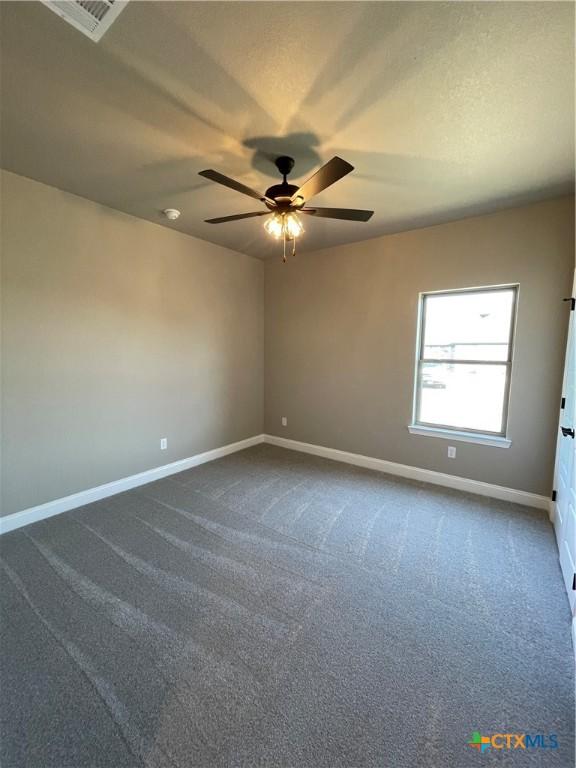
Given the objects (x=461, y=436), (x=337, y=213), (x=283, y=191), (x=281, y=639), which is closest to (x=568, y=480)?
(x=461, y=436)

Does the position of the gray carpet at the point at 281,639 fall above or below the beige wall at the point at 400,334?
below

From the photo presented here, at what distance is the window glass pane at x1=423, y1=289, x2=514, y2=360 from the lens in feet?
10.0

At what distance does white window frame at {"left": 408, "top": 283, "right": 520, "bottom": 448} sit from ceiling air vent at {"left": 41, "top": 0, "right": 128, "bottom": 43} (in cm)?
310

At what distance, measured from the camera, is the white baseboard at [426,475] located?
296 cm

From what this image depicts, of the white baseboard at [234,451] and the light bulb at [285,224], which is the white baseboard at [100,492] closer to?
the white baseboard at [234,451]

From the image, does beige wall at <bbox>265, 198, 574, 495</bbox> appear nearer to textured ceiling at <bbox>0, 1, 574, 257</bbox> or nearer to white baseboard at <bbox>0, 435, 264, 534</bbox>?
textured ceiling at <bbox>0, 1, 574, 257</bbox>

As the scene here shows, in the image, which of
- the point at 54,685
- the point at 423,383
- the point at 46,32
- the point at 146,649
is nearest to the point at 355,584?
the point at 146,649

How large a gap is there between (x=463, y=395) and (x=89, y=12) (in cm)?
375

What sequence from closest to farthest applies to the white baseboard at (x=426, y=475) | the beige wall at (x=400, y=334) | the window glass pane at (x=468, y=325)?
the beige wall at (x=400, y=334) < the white baseboard at (x=426, y=475) < the window glass pane at (x=468, y=325)

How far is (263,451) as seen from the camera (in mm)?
4461

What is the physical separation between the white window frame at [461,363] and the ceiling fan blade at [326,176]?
81.1 inches

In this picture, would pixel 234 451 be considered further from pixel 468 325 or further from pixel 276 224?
pixel 468 325

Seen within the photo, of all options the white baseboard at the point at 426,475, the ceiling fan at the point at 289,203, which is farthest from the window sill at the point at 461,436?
the ceiling fan at the point at 289,203

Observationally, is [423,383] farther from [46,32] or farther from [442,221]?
[46,32]
